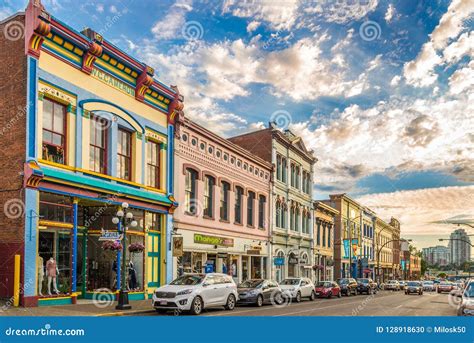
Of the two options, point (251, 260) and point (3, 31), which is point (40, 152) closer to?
point (3, 31)

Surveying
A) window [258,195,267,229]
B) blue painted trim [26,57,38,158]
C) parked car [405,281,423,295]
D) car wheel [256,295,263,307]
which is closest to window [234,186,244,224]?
window [258,195,267,229]

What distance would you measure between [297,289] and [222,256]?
219 inches

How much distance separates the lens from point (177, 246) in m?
29.3

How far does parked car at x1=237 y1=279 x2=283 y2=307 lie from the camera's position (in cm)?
2611

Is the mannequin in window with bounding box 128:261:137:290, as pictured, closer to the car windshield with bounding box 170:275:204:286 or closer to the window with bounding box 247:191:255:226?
the car windshield with bounding box 170:275:204:286

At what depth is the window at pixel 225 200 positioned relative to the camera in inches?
1441

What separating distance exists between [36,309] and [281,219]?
30049 millimetres

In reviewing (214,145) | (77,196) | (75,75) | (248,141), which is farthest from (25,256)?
(248,141)

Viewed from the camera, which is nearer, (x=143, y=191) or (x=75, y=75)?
(x=75, y=75)

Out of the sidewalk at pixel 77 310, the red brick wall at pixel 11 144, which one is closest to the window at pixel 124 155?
the red brick wall at pixel 11 144

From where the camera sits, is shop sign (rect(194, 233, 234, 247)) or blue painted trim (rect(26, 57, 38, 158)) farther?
shop sign (rect(194, 233, 234, 247))

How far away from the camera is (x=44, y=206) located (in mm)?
21078

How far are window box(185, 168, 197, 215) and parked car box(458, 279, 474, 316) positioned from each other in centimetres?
1718

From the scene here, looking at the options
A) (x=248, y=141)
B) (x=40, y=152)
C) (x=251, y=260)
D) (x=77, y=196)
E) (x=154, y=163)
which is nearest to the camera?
(x=40, y=152)
